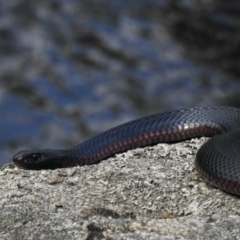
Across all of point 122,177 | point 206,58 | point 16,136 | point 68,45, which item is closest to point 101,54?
point 68,45

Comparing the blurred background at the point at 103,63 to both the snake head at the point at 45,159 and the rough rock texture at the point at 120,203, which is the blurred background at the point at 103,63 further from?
the rough rock texture at the point at 120,203

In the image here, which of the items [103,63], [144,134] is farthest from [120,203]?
[103,63]

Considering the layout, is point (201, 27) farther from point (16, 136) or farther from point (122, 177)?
point (122, 177)

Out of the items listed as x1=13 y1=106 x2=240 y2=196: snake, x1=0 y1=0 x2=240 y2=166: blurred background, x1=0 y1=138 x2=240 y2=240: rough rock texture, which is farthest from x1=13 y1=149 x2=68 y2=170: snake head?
x1=0 y1=0 x2=240 y2=166: blurred background

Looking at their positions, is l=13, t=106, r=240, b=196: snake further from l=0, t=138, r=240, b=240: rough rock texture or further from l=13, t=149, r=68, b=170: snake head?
l=0, t=138, r=240, b=240: rough rock texture

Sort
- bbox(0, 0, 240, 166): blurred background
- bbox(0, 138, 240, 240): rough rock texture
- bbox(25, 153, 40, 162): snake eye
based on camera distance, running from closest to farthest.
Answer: bbox(0, 138, 240, 240): rough rock texture
bbox(25, 153, 40, 162): snake eye
bbox(0, 0, 240, 166): blurred background

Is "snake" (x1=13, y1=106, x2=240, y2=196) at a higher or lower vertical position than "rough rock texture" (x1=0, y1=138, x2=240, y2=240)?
lower
